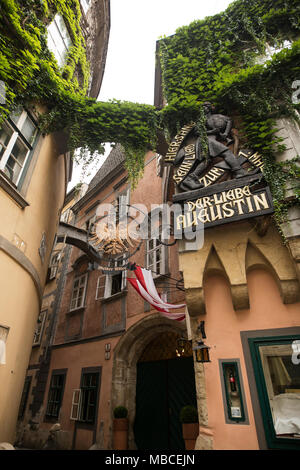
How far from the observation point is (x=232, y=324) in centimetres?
470

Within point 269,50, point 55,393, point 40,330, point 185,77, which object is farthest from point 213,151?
point 40,330

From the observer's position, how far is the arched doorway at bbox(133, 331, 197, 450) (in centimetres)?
759

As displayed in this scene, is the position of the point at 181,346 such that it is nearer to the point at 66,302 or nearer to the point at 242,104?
the point at 242,104

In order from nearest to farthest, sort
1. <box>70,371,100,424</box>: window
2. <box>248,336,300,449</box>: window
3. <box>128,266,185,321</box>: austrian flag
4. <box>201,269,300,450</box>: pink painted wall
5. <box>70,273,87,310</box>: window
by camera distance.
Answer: <box>248,336,300,449</box>: window
<box>201,269,300,450</box>: pink painted wall
<box>128,266,185,321</box>: austrian flag
<box>70,371,100,424</box>: window
<box>70,273,87,310</box>: window

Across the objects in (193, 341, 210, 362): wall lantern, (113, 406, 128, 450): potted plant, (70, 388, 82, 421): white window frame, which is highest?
(193, 341, 210, 362): wall lantern

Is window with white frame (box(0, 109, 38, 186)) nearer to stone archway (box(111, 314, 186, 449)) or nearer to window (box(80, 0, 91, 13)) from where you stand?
stone archway (box(111, 314, 186, 449))

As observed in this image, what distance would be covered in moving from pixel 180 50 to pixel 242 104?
3.85 metres

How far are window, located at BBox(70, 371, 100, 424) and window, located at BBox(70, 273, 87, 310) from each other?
125 inches

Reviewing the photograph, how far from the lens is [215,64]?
7.55m

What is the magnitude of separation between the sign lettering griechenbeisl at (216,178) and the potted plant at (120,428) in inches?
244

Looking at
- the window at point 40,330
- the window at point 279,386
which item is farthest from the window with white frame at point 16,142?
the window at point 40,330

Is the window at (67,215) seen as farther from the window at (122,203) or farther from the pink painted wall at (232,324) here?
the pink painted wall at (232,324)

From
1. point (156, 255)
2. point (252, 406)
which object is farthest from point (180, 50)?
point (252, 406)

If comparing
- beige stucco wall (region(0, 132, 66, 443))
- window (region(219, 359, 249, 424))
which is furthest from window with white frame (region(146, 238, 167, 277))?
window (region(219, 359, 249, 424))
